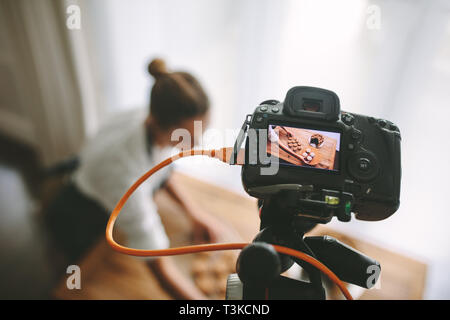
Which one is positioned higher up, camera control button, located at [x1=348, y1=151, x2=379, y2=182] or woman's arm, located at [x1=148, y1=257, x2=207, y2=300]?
camera control button, located at [x1=348, y1=151, x2=379, y2=182]

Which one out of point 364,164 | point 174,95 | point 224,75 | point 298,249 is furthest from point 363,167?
point 224,75

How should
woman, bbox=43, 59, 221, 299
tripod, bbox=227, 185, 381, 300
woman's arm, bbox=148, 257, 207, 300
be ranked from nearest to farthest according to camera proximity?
tripod, bbox=227, 185, 381, 300
woman's arm, bbox=148, 257, 207, 300
woman, bbox=43, 59, 221, 299

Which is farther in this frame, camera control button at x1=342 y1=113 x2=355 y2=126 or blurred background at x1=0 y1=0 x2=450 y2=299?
blurred background at x1=0 y1=0 x2=450 y2=299

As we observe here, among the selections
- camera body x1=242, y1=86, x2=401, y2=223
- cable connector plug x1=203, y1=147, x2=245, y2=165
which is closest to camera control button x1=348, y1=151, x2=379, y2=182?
camera body x1=242, y1=86, x2=401, y2=223

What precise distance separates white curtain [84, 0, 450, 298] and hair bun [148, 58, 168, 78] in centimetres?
35

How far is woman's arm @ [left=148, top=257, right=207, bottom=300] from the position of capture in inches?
29.5

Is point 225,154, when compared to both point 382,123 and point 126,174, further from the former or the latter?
point 126,174

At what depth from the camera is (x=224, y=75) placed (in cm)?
126

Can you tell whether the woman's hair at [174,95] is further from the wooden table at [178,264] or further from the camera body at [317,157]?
the camera body at [317,157]

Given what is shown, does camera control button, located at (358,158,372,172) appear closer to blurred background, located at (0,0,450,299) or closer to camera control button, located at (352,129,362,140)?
camera control button, located at (352,129,362,140)

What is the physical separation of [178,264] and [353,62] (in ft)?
2.67

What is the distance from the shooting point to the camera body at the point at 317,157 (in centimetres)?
35

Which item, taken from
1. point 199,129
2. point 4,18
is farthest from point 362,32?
point 4,18

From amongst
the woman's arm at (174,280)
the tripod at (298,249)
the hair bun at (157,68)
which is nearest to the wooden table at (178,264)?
the woman's arm at (174,280)
